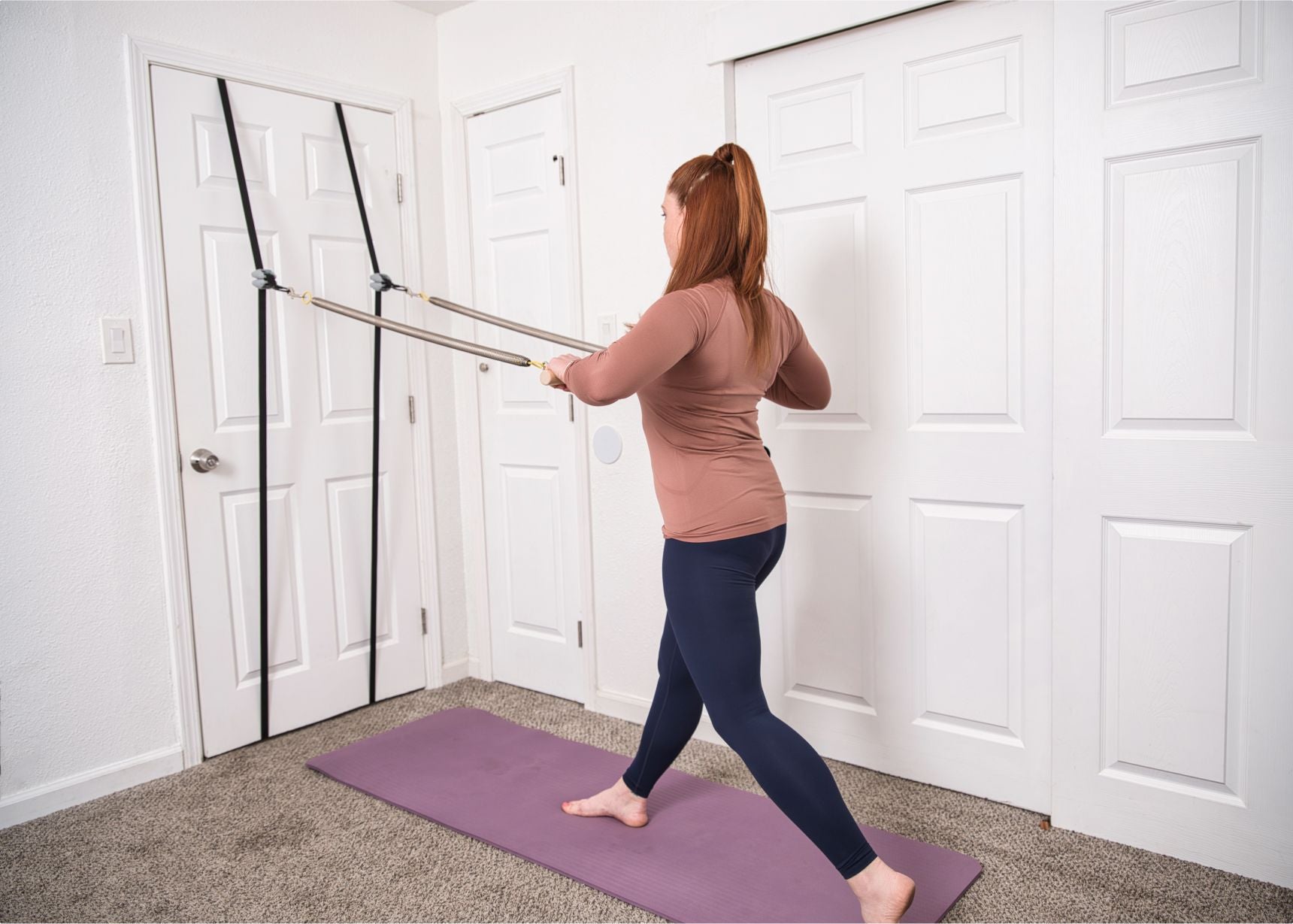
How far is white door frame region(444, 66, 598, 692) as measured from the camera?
281cm

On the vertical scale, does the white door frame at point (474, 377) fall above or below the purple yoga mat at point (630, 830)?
above

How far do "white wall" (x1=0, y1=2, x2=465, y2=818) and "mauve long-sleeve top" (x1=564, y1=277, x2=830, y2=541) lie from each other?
1.47m

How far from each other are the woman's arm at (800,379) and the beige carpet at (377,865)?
1.00 meters

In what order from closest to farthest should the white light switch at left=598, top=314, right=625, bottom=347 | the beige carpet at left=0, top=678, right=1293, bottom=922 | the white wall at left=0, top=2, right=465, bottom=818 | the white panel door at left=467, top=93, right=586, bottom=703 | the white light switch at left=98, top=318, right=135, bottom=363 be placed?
1. the beige carpet at left=0, top=678, right=1293, bottom=922
2. the white wall at left=0, top=2, right=465, bottom=818
3. the white light switch at left=98, top=318, right=135, bottom=363
4. the white light switch at left=598, top=314, right=625, bottom=347
5. the white panel door at left=467, top=93, right=586, bottom=703

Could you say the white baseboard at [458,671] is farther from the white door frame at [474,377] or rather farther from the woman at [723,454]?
the woman at [723,454]

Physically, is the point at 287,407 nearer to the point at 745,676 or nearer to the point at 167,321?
the point at 167,321

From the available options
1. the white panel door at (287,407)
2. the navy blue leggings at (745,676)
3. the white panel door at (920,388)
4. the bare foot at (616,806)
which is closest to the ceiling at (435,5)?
the white panel door at (287,407)

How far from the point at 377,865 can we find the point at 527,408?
150cm

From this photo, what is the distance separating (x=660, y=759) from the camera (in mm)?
2062

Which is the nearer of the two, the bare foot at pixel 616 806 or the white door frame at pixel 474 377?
the bare foot at pixel 616 806

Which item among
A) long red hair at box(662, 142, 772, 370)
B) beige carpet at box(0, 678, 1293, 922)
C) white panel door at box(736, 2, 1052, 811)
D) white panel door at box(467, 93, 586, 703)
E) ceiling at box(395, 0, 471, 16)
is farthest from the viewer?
ceiling at box(395, 0, 471, 16)

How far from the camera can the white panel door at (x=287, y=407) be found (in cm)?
258

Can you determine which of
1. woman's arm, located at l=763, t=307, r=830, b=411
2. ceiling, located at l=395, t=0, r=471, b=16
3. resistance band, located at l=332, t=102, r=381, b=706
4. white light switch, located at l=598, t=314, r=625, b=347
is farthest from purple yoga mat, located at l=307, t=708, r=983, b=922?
ceiling, located at l=395, t=0, r=471, b=16

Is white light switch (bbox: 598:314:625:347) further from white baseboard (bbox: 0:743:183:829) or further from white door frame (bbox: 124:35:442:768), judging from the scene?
white baseboard (bbox: 0:743:183:829)
